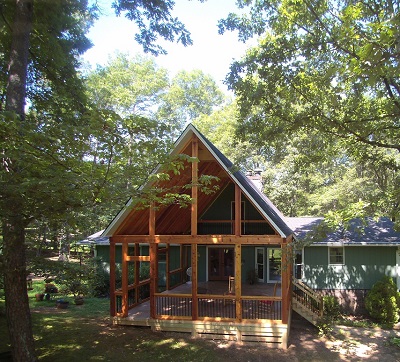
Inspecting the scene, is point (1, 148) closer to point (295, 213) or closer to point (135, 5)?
point (135, 5)

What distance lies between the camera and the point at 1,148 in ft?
21.4

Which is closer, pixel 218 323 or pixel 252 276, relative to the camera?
pixel 218 323

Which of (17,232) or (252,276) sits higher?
(17,232)

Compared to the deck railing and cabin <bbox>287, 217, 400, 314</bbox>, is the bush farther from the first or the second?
the deck railing

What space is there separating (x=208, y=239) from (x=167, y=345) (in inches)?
136

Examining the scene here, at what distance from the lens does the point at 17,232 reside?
6.79m

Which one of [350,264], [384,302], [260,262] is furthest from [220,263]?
[384,302]

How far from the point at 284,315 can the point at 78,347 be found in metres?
6.27

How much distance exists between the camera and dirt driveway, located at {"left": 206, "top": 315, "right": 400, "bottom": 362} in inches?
392

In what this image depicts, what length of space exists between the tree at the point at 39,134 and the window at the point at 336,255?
12.6 meters

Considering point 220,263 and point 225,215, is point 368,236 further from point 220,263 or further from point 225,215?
point 220,263

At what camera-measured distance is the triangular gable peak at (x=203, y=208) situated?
434 inches

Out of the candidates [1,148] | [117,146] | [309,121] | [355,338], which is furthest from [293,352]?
[1,148]

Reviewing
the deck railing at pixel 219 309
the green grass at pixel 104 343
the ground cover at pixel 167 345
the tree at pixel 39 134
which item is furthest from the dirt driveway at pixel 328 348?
the tree at pixel 39 134
